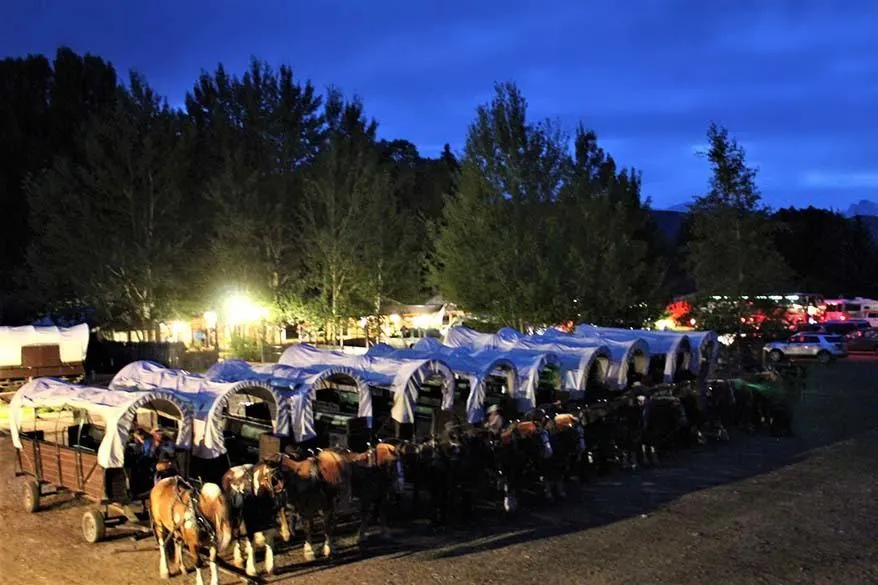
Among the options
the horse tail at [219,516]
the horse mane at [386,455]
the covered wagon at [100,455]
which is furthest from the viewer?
the horse mane at [386,455]

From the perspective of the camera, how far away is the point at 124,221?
38.5 metres

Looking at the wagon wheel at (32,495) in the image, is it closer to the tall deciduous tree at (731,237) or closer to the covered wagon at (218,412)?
the covered wagon at (218,412)

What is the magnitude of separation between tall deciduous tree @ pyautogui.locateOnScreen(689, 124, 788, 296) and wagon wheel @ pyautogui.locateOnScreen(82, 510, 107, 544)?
80.7 feet

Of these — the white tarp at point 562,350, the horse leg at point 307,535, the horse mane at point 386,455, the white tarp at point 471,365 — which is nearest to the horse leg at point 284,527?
the horse leg at point 307,535

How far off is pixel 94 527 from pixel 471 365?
952cm

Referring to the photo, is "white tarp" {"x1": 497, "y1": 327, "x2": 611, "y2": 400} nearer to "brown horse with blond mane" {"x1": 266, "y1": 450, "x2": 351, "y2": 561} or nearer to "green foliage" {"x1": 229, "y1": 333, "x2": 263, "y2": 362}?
"brown horse with blond mane" {"x1": 266, "y1": 450, "x2": 351, "y2": 561}

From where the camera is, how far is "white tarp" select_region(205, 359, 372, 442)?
14914 millimetres

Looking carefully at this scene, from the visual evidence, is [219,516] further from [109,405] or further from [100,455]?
[109,405]

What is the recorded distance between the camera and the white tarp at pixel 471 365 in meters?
18.2

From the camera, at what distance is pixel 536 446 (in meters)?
14.2

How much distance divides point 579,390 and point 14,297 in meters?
40.5

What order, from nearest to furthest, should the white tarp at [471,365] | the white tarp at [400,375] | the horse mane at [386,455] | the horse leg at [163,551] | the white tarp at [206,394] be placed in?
the horse leg at [163,551]
the horse mane at [386,455]
the white tarp at [206,394]
the white tarp at [400,375]
the white tarp at [471,365]

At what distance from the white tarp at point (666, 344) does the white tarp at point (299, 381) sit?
36.3 feet

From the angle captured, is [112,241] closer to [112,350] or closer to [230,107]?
[112,350]
